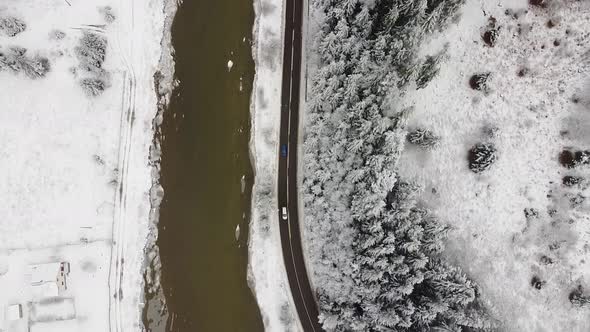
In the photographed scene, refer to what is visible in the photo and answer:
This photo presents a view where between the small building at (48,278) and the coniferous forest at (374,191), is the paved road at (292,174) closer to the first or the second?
the coniferous forest at (374,191)

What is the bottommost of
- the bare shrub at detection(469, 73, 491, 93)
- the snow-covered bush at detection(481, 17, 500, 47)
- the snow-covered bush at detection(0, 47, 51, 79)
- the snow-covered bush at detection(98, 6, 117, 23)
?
the bare shrub at detection(469, 73, 491, 93)

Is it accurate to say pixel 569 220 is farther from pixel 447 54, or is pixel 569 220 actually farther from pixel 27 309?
pixel 27 309

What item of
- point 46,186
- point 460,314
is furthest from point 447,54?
point 46,186

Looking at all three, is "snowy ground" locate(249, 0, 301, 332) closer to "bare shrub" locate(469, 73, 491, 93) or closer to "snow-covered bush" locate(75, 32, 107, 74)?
"snow-covered bush" locate(75, 32, 107, 74)

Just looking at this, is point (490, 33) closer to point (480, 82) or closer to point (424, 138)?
point (480, 82)

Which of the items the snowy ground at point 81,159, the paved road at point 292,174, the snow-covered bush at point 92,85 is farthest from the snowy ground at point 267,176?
the snow-covered bush at point 92,85

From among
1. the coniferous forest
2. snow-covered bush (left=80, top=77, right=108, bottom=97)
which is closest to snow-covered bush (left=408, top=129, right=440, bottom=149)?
the coniferous forest
